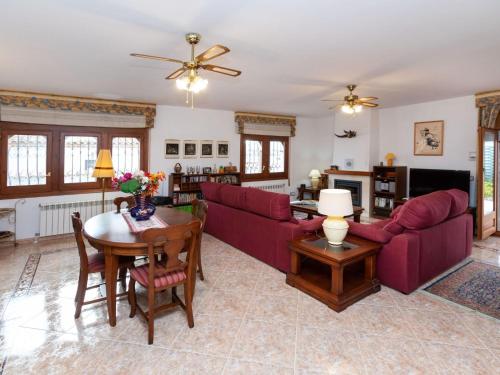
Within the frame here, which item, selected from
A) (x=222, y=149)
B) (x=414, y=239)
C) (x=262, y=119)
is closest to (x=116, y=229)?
(x=414, y=239)

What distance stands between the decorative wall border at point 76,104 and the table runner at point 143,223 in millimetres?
2828

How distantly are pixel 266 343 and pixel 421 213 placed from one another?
1.95m

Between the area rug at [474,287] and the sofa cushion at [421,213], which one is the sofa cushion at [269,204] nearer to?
the sofa cushion at [421,213]

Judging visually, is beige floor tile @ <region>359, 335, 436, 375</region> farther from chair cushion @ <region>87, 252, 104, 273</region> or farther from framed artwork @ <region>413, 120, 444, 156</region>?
framed artwork @ <region>413, 120, 444, 156</region>

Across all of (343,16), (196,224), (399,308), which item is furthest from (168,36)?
(399,308)

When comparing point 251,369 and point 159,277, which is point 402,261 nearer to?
point 251,369

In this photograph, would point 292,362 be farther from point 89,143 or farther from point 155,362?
point 89,143

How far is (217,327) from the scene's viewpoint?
2.53 meters

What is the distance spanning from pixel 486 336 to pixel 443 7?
8.28ft

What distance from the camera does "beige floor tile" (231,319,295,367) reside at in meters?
2.15

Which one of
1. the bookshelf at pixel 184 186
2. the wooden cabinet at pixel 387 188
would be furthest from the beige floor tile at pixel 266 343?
the wooden cabinet at pixel 387 188

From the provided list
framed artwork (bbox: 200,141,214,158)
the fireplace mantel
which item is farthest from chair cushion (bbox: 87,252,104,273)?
the fireplace mantel

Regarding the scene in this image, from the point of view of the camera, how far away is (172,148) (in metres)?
6.20

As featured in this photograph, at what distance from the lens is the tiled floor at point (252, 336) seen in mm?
2076
